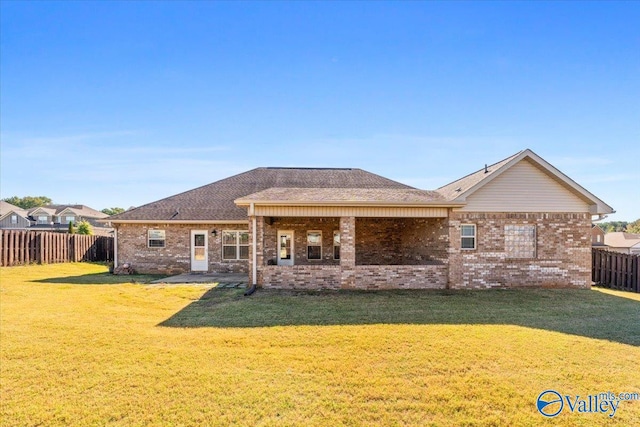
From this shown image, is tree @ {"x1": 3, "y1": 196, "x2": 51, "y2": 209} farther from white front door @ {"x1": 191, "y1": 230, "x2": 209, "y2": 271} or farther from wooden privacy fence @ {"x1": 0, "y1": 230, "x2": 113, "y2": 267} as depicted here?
white front door @ {"x1": 191, "y1": 230, "x2": 209, "y2": 271}

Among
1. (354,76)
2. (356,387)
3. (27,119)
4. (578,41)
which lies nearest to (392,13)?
(354,76)

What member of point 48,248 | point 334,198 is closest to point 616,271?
point 334,198

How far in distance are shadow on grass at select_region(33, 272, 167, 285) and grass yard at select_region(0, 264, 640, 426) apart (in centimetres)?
388

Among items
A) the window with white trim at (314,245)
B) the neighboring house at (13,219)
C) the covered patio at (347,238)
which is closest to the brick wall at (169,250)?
the window with white trim at (314,245)

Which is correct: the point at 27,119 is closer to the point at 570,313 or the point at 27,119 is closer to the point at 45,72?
the point at 45,72

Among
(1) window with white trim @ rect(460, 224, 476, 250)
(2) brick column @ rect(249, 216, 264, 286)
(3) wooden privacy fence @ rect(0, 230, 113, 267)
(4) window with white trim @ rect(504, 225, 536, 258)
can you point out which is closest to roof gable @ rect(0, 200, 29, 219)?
(3) wooden privacy fence @ rect(0, 230, 113, 267)

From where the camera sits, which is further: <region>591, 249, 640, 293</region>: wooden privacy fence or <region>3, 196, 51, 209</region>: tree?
<region>3, 196, 51, 209</region>: tree

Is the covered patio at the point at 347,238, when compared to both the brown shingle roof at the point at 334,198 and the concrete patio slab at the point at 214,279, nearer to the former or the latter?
the brown shingle roof at the point at 334,198

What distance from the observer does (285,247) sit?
15.3 m

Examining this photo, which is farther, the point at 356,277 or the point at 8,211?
the point at 8,211

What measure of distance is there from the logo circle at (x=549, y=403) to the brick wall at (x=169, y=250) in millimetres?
13265

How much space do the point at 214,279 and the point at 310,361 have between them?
31.0 ft

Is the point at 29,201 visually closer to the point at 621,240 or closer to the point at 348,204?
the point at 348,204

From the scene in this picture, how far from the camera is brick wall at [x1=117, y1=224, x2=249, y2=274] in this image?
51.2 feet
